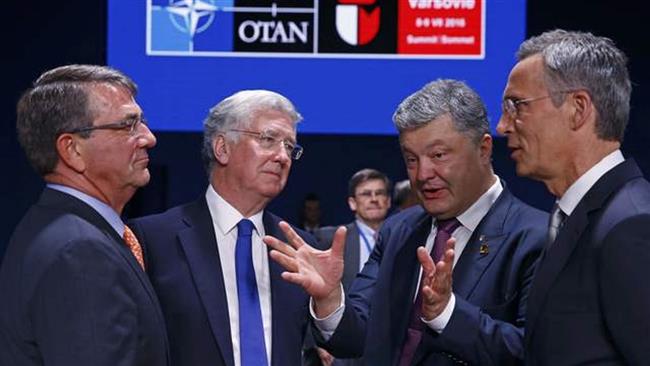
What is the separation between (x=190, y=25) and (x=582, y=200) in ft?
9.97

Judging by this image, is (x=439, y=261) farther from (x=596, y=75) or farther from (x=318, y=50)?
(x=318, y=50)

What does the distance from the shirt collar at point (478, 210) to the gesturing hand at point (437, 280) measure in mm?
320

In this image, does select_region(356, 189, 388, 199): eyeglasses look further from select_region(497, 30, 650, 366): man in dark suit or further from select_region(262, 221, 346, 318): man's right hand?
select_region(497, 30, 650, 366): man in dark suit

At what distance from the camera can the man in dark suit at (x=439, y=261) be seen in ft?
8.80

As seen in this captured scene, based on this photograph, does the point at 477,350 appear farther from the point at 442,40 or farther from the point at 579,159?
the point at 442,40

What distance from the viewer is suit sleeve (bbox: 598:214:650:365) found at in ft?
6.86

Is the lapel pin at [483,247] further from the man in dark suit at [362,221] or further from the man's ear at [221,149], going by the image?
the man in dark suit at [362,221]

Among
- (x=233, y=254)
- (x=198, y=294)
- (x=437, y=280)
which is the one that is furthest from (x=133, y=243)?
(x=437, y=280)

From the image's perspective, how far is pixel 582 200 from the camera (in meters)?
2.29

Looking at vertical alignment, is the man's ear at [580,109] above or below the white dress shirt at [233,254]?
above

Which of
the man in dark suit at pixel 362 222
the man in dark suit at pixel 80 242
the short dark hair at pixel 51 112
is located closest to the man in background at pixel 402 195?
the man in dark suit at pixel 362 222

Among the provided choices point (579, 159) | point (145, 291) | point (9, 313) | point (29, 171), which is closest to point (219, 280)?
point (145, 291)

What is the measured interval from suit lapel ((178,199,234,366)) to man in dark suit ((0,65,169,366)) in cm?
38

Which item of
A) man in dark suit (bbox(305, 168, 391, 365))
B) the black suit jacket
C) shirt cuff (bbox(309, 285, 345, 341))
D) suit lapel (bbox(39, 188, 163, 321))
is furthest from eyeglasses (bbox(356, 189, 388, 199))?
suit lapel (bbox(39, 188, 163, 321))
